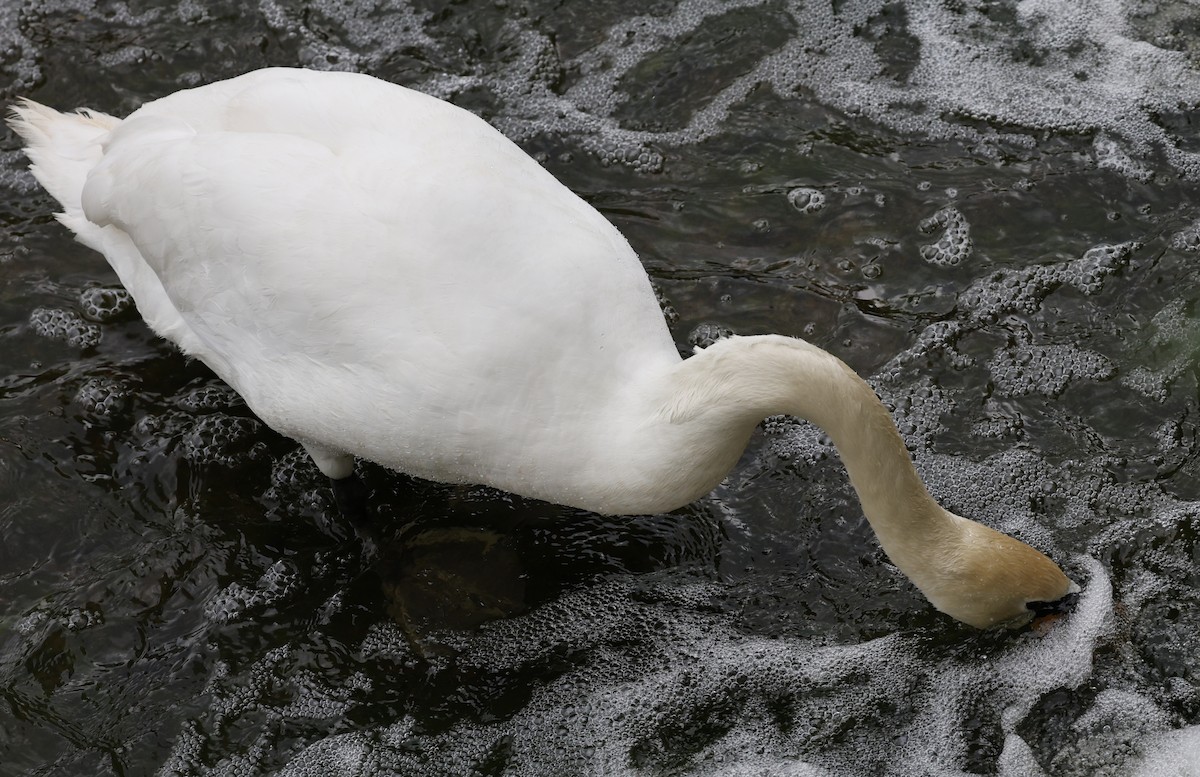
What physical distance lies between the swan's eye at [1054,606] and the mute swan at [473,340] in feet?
0.05

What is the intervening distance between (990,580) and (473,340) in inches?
69.6

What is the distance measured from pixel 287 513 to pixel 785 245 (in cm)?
248

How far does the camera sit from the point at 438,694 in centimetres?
430

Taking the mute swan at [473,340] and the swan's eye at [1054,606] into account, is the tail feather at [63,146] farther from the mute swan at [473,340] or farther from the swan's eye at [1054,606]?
the swan's eye at [1054,606]

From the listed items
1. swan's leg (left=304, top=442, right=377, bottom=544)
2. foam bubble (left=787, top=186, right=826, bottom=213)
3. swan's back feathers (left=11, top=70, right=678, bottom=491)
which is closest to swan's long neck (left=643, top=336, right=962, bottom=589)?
swan's back feathers (left=11, top=70, right=678, bottom=491)

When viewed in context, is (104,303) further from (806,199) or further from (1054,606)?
(1054,606)

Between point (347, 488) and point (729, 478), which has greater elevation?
point (347, 488)

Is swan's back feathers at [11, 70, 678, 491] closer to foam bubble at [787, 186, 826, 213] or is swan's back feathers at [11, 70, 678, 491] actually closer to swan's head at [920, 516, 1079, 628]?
swan's head at [920, 516, 1079, 628]

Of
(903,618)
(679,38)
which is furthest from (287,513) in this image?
(679,38)

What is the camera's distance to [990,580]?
12.4 ft

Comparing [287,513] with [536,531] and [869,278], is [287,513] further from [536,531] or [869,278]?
[869,278]

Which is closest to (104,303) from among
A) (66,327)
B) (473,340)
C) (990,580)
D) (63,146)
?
(66,327)

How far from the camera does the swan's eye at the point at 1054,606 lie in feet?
13.0

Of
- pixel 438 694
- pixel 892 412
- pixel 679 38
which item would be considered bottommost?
pixel 438 694
